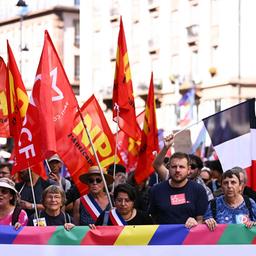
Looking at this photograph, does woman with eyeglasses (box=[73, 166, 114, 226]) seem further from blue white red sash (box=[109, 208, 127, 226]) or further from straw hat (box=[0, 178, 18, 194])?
straw hat (box=[0, 178, 18, 194])

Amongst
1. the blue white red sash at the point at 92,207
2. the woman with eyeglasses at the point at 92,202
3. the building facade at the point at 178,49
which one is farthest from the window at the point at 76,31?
the blue white red sash at the point at 92,207

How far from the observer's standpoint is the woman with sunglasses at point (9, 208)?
27.7ft

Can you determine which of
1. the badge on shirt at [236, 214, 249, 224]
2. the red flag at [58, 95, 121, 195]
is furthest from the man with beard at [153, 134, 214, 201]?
the badge on shirt at [236, 214, 249, 224]

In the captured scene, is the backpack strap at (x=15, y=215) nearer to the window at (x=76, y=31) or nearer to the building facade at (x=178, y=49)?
the building facade at (x=178, y=49)

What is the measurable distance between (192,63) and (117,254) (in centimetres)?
3909

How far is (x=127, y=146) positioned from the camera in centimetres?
1662

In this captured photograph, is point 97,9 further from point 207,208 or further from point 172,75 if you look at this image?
point 207,208

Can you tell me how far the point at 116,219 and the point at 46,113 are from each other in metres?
1.23

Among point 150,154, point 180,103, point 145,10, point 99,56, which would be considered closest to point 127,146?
point 150,154

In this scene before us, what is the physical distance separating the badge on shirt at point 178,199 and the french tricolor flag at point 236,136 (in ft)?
4.82

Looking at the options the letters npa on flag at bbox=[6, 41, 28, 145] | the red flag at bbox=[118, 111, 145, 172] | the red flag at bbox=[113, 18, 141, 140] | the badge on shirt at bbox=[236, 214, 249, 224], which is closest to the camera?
the badge on shirt at bbox=[236, 214, 249, 224]

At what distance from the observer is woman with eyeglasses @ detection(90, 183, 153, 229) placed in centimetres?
845

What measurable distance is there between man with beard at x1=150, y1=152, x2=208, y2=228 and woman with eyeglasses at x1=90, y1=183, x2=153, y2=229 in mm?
181

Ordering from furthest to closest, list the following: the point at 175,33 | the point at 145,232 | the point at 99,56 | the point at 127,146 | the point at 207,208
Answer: the point at 99,56
the point at 175,33
the point at 127,146
the point at 207,208
the point at 145,232
